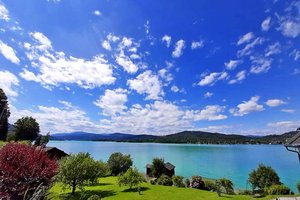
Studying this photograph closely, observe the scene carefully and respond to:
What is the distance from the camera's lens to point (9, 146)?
42.2 feet

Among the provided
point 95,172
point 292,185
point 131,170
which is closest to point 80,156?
point 95,172

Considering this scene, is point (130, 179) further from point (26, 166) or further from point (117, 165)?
point (26, 166)

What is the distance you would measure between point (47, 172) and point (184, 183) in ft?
129

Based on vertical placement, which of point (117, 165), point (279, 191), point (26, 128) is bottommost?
point (279, 191)

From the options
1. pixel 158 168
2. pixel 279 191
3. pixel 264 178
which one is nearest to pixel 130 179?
pixel 279 191

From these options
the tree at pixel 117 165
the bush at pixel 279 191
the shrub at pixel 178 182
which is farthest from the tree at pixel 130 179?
the tree at pixel 117 165

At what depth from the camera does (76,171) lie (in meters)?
33.0

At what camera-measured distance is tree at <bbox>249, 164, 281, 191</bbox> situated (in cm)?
4356

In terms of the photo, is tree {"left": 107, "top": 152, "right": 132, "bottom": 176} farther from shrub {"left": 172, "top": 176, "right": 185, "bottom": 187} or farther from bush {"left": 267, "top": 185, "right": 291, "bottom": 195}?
bush {"left": 267, "top": 185, "right": 291, "bottom": 195}

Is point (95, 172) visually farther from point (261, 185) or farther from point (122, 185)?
point (261, 185)

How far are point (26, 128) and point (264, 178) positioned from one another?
82179 millimetres

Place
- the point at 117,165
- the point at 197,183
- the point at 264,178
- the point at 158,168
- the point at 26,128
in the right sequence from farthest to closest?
the point at 26,128
the point at 117,165
the point at 158,168
the point at 197,183
the point at 264,178

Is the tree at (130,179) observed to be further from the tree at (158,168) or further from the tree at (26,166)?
the tree at (26,166)

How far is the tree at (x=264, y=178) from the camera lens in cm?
4356
